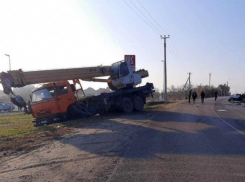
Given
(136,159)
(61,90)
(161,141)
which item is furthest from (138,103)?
(136,159)

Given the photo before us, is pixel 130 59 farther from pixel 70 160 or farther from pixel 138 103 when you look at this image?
pixel 70 160

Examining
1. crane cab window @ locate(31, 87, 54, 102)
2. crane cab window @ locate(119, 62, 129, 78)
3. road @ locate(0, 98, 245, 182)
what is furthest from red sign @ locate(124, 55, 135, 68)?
road @ locate(0, 98, 245, 182)

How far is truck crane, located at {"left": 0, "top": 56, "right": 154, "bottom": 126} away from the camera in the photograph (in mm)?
19281

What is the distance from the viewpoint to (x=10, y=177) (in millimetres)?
7910

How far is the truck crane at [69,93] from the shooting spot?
1928 cm

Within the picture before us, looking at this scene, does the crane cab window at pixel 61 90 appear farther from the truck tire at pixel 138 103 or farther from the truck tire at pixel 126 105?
the truck tire at pixel 138 103

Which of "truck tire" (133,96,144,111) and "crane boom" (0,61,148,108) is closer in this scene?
"crane boom" (0,61,148,108)

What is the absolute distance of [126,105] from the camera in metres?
25.4

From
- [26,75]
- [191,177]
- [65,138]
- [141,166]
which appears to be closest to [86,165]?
[141,166]

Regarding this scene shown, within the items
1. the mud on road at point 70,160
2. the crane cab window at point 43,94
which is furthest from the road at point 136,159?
the crane cab window at point 43,94

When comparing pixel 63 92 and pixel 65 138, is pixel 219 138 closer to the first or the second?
pixel 65 138

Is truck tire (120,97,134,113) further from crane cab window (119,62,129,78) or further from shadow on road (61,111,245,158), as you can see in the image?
shadow on road (61,111,245,158)

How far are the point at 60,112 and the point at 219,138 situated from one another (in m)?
10.9

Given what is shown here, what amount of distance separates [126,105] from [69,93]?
5576 mm
